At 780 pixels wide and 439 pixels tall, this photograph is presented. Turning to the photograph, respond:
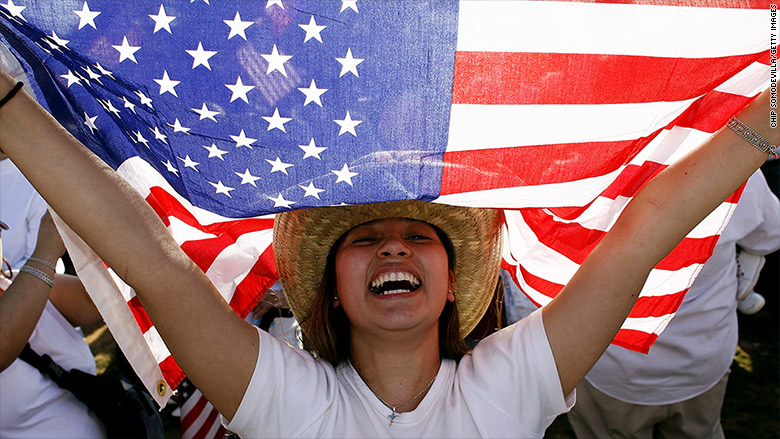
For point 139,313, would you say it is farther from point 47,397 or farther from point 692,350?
point 692,350

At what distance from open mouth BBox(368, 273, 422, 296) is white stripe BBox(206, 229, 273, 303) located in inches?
20.6

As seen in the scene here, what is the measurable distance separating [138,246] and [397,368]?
0.90 metres

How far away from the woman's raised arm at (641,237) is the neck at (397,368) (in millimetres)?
428

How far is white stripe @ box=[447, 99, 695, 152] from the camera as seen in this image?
1709 mm

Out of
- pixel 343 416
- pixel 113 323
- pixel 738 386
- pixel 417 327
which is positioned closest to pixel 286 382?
pixel 343 416

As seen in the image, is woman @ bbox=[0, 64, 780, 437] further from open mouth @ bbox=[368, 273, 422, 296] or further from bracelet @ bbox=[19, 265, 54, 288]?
bracelet @ bbox=[19, 265, 54, 288]

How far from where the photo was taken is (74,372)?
9.16ft

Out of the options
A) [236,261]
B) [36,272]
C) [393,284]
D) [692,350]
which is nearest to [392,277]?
[393,284]

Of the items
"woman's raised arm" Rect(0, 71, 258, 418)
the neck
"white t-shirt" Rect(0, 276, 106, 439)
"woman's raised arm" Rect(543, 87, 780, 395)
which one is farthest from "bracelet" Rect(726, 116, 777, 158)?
"white t-shirt" Rect(0, 276, 106, 439)

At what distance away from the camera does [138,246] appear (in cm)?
168

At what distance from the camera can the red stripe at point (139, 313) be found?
209cm

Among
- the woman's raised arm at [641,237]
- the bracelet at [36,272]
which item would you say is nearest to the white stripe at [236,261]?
the bracelet at [36,272]

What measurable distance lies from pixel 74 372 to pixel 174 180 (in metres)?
1.44

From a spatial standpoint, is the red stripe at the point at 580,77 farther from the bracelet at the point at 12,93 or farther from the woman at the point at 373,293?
the bracelet at the point at 12,93
